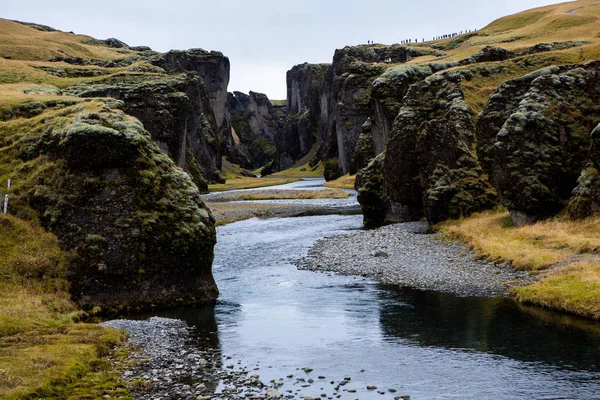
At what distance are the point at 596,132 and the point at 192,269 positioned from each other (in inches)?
1349

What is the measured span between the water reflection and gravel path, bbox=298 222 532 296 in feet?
10.2

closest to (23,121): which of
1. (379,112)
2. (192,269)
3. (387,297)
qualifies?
(192,269)

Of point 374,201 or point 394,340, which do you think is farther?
point 374,201

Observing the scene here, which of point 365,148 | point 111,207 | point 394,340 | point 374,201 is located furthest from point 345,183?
point 394,340

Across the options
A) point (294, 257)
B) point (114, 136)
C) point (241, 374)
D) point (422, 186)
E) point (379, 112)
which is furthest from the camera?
point (379, 112)

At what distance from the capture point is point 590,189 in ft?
144

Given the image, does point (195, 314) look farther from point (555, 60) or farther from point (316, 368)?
point (555, 60)

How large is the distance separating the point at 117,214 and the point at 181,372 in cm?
1638

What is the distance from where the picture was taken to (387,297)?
35188mm

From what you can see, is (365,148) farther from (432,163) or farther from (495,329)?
(495,329)

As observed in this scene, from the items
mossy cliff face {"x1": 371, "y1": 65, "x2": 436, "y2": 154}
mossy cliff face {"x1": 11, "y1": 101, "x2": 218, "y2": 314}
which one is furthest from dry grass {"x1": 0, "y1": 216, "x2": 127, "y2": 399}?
mossy cliff face {"x1": 371, "y1": 65, "x2": 436, "y2": 154}

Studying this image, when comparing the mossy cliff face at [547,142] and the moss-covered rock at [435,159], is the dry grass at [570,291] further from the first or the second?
the moss-covered rock at [435,159]

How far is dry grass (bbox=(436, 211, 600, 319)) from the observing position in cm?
2981

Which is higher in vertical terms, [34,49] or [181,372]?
[34,49]
